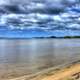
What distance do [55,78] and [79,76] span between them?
1.51 m

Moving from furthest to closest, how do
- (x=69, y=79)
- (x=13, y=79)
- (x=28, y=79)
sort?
(x=13, y=79)
(x=28, y=79)
(x=69, y=79)

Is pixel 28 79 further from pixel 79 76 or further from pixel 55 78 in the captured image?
pixel 79 76

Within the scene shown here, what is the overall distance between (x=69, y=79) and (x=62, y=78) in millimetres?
972

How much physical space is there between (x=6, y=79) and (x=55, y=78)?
4.03m

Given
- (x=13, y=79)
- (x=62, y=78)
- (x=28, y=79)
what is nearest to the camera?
(x=62, y=78)

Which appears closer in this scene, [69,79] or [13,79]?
[69,79]

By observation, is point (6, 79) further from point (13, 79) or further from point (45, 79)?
point (45, 79)

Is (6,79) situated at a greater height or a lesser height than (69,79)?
greater

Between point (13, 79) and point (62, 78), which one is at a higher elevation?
point (13, 79)

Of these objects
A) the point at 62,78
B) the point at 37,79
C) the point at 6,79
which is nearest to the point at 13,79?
the point at 6,79

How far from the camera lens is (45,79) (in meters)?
15.2

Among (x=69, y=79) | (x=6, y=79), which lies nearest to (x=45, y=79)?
(x=69, y=79)

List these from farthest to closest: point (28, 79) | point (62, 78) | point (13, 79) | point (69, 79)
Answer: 1. point (13, 79)
2. point (28, 79)
3. point (62, 78)
4. point (69, 79)

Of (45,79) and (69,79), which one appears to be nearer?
(69,79)
